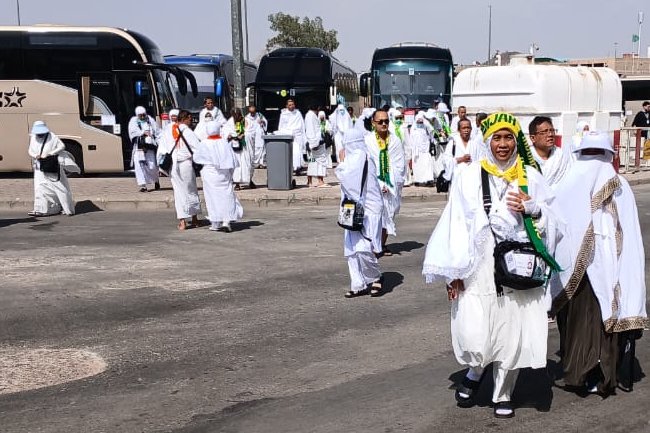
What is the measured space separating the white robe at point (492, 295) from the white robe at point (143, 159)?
498 inches

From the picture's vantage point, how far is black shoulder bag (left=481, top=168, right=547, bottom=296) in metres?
4.75

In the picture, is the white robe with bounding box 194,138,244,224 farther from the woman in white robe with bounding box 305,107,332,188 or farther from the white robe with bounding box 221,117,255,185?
the woman in white robe with bounding box 305,107,332,188

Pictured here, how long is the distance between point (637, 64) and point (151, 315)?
64.5 m

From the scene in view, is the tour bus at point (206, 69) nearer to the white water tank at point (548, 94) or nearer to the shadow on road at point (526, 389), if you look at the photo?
the white water tank at point (548, 94)

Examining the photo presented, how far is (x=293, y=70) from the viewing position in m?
27.7

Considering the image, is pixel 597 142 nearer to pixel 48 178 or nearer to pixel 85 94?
pixel 48 178

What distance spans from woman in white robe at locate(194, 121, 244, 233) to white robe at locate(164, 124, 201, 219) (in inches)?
13.5

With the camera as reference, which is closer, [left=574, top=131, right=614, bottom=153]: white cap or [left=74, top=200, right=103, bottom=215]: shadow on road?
[left=574, top=131, right=614, bottom=153]: white cap

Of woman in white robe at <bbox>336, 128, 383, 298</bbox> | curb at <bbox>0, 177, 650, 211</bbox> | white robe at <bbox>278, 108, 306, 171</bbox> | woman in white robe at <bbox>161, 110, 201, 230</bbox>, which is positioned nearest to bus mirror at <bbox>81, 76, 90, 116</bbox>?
white robe at <bbox>278, 108, 306, 171</bbox>

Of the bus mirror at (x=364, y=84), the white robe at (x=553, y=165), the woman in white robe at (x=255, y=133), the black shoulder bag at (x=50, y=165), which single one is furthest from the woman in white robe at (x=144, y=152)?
the white robe at (x=553, y=165)

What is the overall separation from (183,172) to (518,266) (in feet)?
28.3

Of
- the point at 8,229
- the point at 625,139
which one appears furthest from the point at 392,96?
the point at 8,229

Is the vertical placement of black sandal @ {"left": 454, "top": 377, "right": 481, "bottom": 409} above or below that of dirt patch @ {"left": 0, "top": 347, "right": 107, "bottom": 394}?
above

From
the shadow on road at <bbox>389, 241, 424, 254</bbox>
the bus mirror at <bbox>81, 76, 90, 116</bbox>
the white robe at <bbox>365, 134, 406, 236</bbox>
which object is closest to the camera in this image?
the white robe at <bbox>365, 134, 406, 236</bbox>
